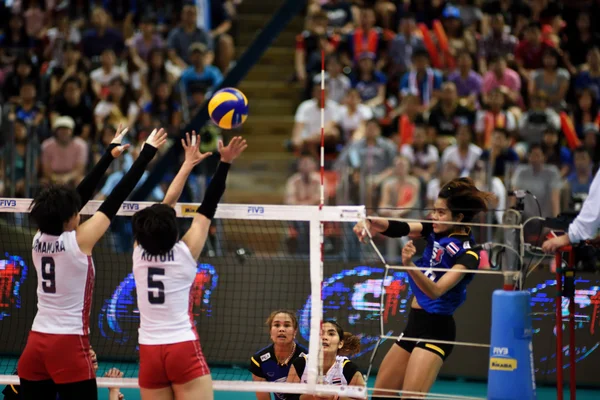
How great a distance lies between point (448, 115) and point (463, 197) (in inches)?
303

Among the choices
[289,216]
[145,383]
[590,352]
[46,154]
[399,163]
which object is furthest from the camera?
[46,154]

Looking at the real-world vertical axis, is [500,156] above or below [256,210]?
above

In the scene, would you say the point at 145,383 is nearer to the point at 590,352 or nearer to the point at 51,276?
the point at 51,276

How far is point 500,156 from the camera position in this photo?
12.7 meters

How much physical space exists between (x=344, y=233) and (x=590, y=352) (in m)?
3.27

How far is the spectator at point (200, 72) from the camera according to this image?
1577 centimetres

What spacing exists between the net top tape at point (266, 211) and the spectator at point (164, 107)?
7394 millimetres

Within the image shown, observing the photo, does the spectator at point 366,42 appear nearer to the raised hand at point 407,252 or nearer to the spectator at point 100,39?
the spectator at point 100,39

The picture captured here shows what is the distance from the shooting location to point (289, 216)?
7266 millimetres

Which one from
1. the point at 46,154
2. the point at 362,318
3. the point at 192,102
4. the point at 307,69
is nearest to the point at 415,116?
the point at 307,69

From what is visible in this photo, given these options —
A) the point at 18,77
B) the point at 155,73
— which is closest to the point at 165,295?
the point at 155,73

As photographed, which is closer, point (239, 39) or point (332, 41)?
point (332, 41)

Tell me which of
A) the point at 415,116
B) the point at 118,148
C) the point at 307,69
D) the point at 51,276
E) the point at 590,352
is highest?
the point at 307,69

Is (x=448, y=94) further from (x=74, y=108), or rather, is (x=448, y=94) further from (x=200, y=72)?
(x=74, y=108)
